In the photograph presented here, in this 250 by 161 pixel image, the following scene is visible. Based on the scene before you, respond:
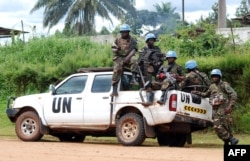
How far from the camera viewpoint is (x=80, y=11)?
50.2 metres

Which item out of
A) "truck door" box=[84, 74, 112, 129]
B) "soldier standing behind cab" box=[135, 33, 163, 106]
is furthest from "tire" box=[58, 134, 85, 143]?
"soldier standing behind cab" box=[135, 33, 163, 106]

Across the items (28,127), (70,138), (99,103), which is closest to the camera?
(99,103)

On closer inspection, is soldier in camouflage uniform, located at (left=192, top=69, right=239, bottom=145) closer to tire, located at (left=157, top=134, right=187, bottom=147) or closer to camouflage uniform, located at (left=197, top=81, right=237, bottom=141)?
camouflage uniform, located at (left=197, top=81, right=237, bottom=141)

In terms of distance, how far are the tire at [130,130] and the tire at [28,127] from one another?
229 cm

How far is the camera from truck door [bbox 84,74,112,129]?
45.6 feet

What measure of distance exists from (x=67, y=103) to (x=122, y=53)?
1.74m

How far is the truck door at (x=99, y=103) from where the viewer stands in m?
13.9

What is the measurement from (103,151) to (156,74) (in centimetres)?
253

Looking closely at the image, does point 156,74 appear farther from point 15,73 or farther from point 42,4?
point 42,4

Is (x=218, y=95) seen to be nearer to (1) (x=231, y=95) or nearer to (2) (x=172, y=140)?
(1) (x=231, y=95)

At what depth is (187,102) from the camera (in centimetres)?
1321

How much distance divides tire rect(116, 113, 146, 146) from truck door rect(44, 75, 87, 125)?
113 centimetres

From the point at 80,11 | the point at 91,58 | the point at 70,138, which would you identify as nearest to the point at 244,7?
the point at 80,11

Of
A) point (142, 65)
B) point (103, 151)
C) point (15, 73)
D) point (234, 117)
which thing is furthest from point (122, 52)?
point (15, 73)
